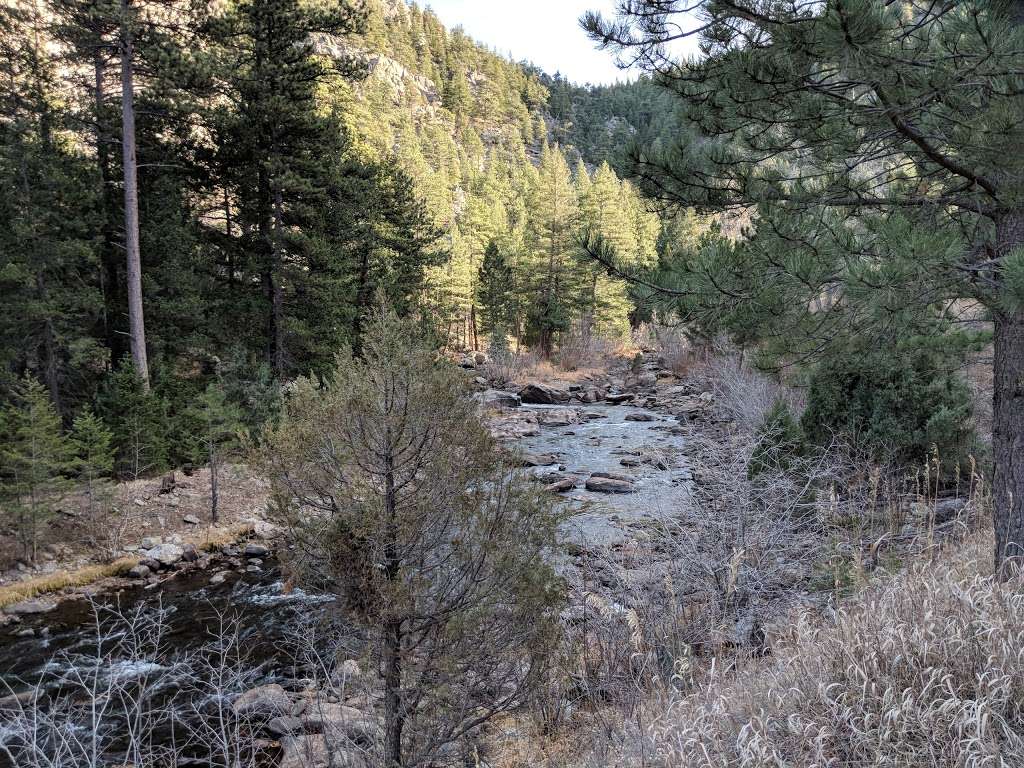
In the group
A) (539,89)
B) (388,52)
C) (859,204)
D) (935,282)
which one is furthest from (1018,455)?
(539,89)

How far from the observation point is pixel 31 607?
818 centimetres

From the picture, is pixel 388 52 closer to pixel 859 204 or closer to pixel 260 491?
pixel 260 491

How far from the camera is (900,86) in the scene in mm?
3254

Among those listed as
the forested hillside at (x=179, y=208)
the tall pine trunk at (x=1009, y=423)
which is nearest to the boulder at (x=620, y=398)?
the forested hillside at (x=179, y=208)

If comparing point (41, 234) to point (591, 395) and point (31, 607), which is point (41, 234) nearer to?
point (31, 607)

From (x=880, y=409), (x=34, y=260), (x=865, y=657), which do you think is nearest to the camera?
(x=865, y=657)

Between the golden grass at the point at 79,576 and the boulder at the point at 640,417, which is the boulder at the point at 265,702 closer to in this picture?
the golden grass at the point at 79,576

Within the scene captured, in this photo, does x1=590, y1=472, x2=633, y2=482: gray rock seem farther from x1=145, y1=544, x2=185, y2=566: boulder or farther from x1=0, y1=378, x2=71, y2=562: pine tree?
x1=0, y1=378, x2=71, y2=562: pine tree

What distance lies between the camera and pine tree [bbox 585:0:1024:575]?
10.2ft

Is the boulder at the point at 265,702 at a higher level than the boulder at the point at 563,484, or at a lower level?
lower

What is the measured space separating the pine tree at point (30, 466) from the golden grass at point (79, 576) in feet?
1.86

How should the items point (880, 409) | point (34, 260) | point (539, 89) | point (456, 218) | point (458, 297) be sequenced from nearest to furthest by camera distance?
1. point (880, 409)
2. point (34, 260)
3. point (458, 297)
4. point (456, 218)
5. point (539, 89)

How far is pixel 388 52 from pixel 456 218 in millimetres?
49140

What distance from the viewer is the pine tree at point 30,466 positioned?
8.64 metres
